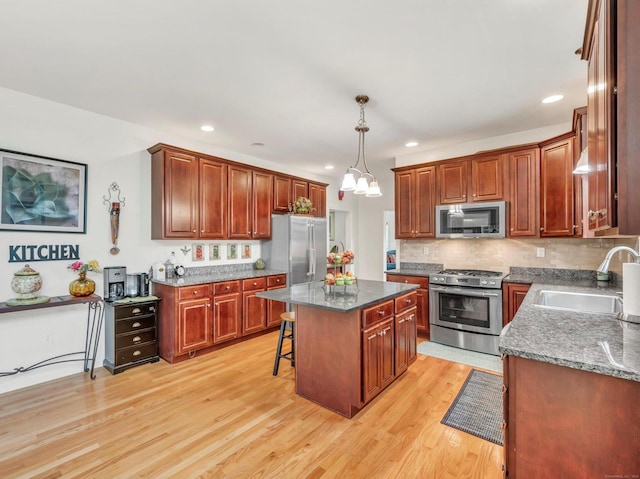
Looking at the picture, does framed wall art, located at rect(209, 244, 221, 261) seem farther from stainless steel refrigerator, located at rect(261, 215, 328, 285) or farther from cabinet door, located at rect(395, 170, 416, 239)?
cabinet door, located at rect(395, 170, 416, 239)

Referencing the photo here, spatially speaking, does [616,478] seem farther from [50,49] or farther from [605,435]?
[50,49]

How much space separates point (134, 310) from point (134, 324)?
151 mm

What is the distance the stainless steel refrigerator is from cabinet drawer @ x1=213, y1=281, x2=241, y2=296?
91cm

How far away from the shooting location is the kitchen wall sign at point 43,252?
2.94 m

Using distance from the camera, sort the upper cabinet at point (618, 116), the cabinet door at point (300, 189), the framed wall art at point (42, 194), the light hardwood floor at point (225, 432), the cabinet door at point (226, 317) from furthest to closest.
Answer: the cabinet door at point (300, 189) → the cabinet door at point (226, 317) → the framed wall art at point (42, 194) → the light hardwood floor at point (225, 432) → the upper cabinet at point (618, 116)

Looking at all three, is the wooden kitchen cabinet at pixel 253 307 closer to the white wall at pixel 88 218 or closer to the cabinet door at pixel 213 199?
the cabinet door at pixel 213 199

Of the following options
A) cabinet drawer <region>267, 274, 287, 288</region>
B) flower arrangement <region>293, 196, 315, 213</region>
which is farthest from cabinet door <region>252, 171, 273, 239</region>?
cabinet drawer <region>267, 274, 287, 288</region>

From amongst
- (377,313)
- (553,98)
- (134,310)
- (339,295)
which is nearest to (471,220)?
(553,98)

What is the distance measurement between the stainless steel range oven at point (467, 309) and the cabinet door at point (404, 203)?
3.03ft

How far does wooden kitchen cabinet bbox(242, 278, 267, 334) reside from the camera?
421 centimetres

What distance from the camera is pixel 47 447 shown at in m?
2.11

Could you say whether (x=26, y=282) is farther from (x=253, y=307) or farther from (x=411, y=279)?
(x=411, y=279)

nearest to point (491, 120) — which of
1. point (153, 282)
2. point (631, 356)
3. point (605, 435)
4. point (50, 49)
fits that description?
point (631, 356)

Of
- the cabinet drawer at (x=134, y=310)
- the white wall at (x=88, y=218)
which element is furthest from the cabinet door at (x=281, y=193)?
the cabinet drawer at (x=134, y=310)
